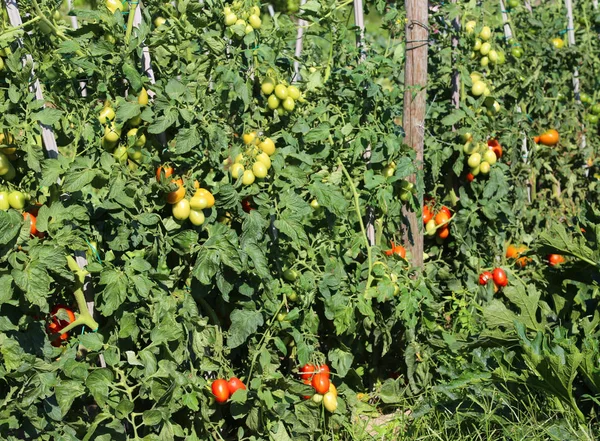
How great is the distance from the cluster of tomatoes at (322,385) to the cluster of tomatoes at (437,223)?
0.92m

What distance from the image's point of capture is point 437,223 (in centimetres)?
337

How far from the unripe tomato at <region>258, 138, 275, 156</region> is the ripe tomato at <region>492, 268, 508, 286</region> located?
1.30m

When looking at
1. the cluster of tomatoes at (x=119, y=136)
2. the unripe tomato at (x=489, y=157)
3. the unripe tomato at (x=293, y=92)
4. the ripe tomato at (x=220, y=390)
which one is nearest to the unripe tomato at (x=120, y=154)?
the cluster of tomatoes at (x=119, y=136)

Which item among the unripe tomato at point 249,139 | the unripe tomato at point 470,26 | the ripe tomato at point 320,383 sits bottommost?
the ripe tomato at point 320,383

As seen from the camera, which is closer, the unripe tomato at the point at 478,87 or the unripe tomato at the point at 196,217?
the unripe tomato at the point at 196,217

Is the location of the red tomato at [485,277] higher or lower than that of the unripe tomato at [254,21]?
lower

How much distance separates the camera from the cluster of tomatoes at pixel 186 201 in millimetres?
2332

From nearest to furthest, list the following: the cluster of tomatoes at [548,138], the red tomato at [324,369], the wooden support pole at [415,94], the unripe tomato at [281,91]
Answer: the unripe tomato at [281,91]
the red tomato at [324,369]
the wooden support pole at [415,94]
the cluster of tomatoes at [548,138]

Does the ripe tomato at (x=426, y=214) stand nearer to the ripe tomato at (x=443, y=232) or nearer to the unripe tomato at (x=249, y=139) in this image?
the ripe tomato at (x=443, y=232)

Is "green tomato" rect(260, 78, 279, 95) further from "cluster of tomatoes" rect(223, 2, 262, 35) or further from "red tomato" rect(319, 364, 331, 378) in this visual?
"red tomato" rect(319, 364, 331, 378)

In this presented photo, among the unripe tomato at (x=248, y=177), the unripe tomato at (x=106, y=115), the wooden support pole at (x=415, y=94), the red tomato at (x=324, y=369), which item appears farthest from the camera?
the wooden support pole at (x=415, y=94)

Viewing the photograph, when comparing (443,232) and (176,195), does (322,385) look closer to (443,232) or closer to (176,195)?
(176,195)

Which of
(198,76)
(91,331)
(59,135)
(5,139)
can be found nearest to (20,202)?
(5,139)

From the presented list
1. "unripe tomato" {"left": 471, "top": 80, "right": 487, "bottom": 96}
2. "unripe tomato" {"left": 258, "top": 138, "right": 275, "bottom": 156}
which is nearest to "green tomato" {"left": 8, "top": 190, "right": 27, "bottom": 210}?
"unripe tomato" {"left": 258, "top": 138, "right": 275, "bottom": 156}
